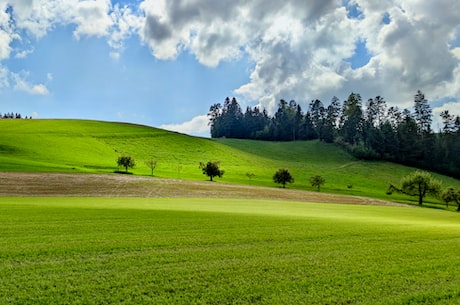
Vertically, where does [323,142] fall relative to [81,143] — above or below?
above

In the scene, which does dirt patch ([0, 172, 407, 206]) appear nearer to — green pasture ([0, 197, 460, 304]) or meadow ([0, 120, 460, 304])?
meadow ([0, 120, 460, 304])

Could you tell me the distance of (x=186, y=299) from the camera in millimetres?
7465

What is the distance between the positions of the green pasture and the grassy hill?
172 feet

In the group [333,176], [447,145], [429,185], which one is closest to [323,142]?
[447,145]

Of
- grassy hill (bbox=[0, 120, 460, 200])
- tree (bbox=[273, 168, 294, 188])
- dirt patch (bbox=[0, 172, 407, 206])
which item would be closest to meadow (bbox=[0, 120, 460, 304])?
dirt patch (bbox=[0, 172, 407, 206])

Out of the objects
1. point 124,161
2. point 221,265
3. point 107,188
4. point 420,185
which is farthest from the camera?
point 124,161

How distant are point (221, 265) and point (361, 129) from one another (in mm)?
148497

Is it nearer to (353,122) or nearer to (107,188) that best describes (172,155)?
(107,188)

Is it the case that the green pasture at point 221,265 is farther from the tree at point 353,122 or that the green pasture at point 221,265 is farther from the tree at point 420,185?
the tree at point 353,122

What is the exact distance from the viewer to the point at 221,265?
990 cm

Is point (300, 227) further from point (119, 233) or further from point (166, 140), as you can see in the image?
point (166, 140)

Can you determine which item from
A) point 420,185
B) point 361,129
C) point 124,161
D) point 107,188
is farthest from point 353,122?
point 107,188

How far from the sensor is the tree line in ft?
405

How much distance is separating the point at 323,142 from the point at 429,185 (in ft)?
258
